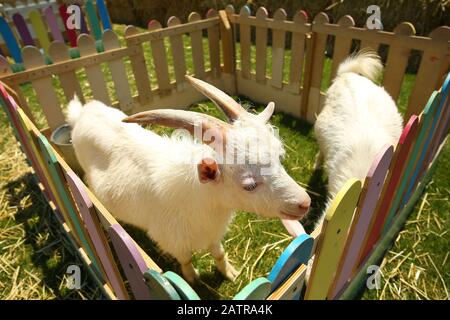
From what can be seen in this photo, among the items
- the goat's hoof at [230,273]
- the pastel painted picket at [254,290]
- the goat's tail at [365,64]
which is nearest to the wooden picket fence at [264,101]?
the pastel painted picket at [254,290]

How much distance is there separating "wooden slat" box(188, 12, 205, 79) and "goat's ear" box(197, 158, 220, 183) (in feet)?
11.5

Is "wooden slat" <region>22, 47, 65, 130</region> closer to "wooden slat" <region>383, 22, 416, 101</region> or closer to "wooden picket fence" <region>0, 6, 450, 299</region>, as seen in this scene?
"wooden picket fence" <region>0, 6, 450, 299</region>

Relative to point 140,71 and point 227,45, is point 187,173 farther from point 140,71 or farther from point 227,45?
point 227,45

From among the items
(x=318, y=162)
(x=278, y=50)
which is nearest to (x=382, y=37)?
(x=278, y=50)

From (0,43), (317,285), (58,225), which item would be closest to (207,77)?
(58,225)

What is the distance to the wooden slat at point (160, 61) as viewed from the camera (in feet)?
13.7

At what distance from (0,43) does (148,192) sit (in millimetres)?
7746

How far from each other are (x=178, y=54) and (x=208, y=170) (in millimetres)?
3418

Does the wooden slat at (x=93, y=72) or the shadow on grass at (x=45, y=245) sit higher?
the wooden slat at (x=93, y=72)

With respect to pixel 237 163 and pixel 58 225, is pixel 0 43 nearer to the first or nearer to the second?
pixel 58 225

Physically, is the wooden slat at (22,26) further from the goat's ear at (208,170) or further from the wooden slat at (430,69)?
the wooden slat at (430,69)

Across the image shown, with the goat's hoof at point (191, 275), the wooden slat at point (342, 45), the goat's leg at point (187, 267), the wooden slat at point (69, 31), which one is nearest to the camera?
the goat's leg at point (187, 267)

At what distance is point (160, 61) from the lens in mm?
4379

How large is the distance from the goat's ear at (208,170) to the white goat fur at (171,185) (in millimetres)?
74
